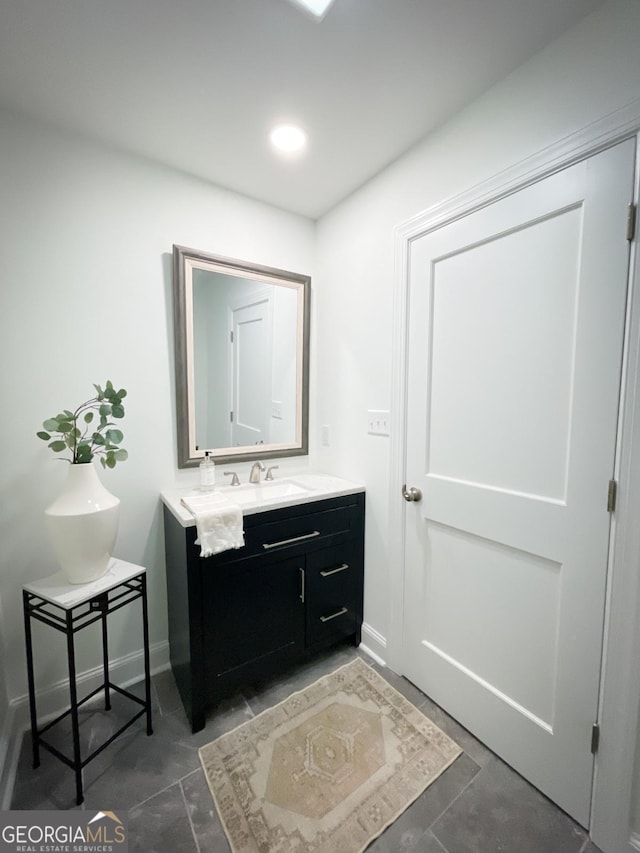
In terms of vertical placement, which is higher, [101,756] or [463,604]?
[463,604]

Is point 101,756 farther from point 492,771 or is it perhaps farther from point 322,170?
Result: point 322,170

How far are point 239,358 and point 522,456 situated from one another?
142 cm

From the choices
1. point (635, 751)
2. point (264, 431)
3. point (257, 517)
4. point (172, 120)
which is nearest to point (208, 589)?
point (257, 517)

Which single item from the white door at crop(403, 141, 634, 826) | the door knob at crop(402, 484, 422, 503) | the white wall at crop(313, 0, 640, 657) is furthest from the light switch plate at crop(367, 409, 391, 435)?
the door knob at crop(402, 484, 422, 503)

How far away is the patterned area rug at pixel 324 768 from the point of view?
3.60 feet

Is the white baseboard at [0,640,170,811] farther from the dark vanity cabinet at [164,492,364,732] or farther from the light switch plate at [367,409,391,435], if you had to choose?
the light switch plate at [367,409,391,435]

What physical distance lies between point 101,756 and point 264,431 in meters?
1.50

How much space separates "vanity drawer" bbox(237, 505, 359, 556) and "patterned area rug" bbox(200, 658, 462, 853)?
685mm

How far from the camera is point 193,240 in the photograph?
1755 millimetres

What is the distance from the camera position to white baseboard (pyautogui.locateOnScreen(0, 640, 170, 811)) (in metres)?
1.22

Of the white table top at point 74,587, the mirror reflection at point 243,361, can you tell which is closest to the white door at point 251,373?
the mirror reflection at point 243,361

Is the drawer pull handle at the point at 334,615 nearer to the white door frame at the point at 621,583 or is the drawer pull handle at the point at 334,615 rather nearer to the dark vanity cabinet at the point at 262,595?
the dark vanity cabinet at the point at 262,595

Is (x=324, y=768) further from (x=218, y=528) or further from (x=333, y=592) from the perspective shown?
(x=218, y=528)

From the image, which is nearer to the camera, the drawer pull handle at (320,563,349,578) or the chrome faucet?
the drawer pull handle at (320,563,349,578)
